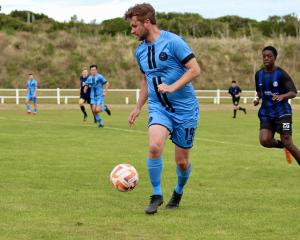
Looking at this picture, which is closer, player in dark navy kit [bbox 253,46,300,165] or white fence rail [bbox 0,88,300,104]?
player in dark navy kit [bbox 253,46,300,165]

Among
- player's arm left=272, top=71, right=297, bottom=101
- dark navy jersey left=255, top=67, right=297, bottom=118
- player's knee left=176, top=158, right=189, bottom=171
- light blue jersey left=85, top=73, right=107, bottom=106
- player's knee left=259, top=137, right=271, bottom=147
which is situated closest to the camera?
player's knee left=176, top=158, right=189, bottom=171

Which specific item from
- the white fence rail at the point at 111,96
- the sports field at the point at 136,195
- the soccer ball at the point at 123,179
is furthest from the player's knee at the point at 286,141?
the white fence rail at the point at 111,96

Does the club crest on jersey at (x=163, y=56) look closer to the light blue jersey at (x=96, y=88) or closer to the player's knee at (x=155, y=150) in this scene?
the player's knee at (x=155, y=150)

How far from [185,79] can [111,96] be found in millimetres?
45039

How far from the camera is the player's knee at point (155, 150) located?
7965 millimetres

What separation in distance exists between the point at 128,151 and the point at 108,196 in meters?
6.44

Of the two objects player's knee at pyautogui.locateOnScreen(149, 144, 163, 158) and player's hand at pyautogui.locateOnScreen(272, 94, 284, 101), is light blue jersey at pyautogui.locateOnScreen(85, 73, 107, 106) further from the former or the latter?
player's knee at pyautogui.locateOnScreen(149, 144, 163, 158)

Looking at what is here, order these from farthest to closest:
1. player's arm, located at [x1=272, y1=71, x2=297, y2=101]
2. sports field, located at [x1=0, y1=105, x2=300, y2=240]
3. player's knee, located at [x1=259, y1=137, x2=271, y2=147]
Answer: player's knee, located at [x1=259, y1=137, x2=271, y2=147] < player's arm, located at [x1=272, y1=71, x2=297, y2=101] < sports field, located at [x1=0, y1=105, x2=300, y2=240]

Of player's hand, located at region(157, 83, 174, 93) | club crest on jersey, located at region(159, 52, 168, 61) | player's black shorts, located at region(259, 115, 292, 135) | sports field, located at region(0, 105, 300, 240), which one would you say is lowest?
sports field, located at region(0, 105, 300, 240)

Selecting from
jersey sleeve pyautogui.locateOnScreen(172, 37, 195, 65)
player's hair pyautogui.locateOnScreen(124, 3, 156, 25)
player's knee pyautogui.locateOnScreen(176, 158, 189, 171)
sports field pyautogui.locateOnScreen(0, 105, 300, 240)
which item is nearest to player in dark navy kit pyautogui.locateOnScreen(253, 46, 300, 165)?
sports field pyautogui.locateOnScreen(0, 105, 300, 240)

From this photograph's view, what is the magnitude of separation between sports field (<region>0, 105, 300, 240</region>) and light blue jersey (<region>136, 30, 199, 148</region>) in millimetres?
957

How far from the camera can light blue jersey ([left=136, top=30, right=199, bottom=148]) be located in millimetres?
8031

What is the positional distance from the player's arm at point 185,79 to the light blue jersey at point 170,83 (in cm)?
7

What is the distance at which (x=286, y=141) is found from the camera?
1116 cm
